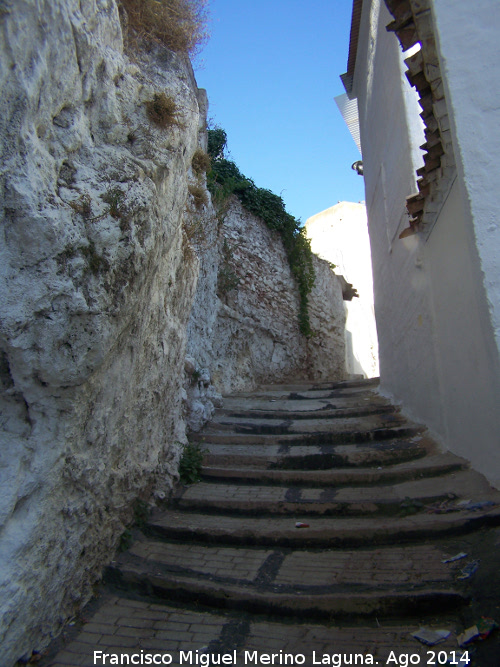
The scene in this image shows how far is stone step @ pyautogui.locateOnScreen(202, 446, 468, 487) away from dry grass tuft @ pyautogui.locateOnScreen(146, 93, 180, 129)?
333 cm

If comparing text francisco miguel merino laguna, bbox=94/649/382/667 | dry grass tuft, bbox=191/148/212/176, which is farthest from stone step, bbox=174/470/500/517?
dry grass tuft, bbox=191/148/212/176

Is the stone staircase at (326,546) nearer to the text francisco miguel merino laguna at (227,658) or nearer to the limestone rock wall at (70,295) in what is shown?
the text francisco miguel merino laguna at (227,658)

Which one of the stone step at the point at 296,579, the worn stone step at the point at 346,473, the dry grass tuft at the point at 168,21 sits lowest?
the stone step at the point at 296,579

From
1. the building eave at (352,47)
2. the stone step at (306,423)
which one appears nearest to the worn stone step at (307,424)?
the stone step at (306,423)

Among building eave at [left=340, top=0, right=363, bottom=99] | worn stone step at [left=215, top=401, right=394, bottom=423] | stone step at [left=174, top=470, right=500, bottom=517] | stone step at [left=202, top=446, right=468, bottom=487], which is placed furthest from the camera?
building eave at [left=340, top=0, right=363, bottom=99]

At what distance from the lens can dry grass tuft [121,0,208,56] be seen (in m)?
4.54

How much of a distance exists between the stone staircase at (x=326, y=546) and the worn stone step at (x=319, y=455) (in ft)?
0.04

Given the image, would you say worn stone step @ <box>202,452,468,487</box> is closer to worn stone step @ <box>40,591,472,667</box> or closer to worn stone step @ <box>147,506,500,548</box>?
worn stone step @ <box>147,506,500,548</box>

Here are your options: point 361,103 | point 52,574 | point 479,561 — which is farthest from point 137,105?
point 361,103

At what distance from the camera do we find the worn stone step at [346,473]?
437 cm

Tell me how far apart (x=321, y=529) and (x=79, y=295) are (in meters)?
2.52

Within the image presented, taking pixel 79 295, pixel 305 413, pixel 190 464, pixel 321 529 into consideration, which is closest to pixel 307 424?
pixel 305 413

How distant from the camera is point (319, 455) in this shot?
482 centimetres

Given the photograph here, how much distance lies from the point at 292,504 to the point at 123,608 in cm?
159
